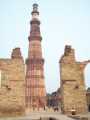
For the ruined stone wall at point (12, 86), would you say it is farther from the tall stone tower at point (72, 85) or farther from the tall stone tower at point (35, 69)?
the tall stone tower at point (35, 69)

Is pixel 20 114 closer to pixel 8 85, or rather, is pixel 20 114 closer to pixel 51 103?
pixel 8 85

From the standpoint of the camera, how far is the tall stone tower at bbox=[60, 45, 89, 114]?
13.7 meters

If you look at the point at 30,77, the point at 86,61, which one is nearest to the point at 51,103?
the point at 30,77

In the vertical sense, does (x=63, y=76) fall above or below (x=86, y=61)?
Result: below

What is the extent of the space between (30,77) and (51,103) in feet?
38.7

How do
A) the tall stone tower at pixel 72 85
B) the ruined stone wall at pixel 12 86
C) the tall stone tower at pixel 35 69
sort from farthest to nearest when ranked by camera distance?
the tall stone tower at pixel 35 69 < the tall stone tower at pixel 72 85 < the ruined stone wall at pixel 12 86

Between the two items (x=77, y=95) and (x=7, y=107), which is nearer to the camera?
(x=7, y=107)

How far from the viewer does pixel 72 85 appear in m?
14.0

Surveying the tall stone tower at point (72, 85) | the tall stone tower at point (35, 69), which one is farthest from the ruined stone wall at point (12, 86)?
the tall stone tower at point (35, 69)

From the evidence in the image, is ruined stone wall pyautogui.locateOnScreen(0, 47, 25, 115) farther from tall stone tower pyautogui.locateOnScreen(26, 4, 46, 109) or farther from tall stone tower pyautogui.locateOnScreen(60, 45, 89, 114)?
tall stone tower pyautogui.locateOnScreen(26, 4, 46, 109)

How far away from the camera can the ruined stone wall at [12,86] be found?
1312 cm

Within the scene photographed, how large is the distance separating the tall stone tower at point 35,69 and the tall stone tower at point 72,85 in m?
16.9

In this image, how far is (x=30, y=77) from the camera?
31906mm

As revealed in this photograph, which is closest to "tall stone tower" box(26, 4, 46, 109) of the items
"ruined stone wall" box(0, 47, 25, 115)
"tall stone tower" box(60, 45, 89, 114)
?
"tall stone tower" box(60, 45, 89, 114)
